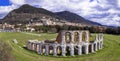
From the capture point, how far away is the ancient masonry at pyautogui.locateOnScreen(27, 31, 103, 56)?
80.4 meters

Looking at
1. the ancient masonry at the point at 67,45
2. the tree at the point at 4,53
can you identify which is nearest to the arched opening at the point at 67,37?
the ancient masonry at the point at 67,45

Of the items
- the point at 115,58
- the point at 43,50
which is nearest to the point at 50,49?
the point at 43,50

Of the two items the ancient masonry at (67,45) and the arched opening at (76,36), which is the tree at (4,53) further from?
the arched opening at (76,36)

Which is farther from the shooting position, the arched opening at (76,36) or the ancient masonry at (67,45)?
the arched opening at (76,36)

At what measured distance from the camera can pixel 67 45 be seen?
81062 mm

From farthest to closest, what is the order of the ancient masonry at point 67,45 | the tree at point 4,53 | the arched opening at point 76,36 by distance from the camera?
1. the arched opening at point 76,36
2. the ancient masonry at point 67,45
3. the tree at point 4,53

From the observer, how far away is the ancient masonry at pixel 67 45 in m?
80.4

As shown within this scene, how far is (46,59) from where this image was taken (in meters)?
73.0

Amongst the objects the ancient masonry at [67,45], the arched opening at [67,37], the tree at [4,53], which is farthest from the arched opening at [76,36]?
the tree at [4,53]

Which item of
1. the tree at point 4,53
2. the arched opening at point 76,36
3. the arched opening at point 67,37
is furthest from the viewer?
the arched opening at point 76,36

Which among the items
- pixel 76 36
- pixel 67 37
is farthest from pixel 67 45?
pixel 67 37

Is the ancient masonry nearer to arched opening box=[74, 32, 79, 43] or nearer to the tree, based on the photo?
arched opening box=[74, 32, 79, 43]

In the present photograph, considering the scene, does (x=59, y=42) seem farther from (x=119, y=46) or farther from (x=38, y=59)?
(x=119, y=46)

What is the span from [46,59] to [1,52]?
70.1ft
